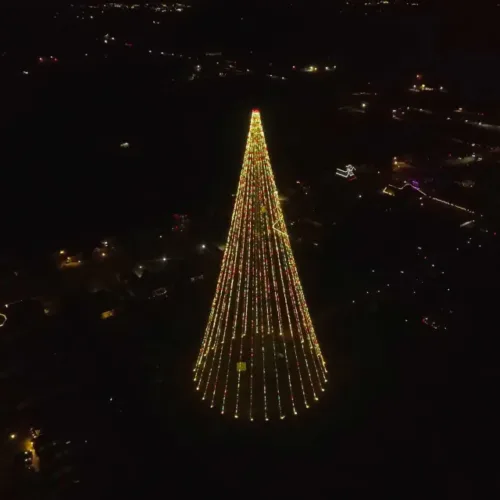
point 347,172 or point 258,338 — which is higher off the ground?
point 347,172

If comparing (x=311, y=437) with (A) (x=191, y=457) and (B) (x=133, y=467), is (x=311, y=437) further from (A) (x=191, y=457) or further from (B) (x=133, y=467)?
(B) (x=133, y=467)

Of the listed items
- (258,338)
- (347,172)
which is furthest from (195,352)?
(347,172)

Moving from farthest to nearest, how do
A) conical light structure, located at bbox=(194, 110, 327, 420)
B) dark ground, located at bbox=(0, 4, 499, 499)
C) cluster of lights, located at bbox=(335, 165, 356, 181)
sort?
Result: cluster of lights, located at bbox=(335, 165, 356, 181), conical light structure, located at bbox=(194, 110, 327, 420), dark ground, located at bbox=(0, 4, 499, 499)

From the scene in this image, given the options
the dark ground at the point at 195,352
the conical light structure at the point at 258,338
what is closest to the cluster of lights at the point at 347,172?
the dark ground at the point at 195,352

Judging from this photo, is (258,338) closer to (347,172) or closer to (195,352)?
(195,352)

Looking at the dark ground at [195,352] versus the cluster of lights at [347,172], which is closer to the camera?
the dark ground at [195,352]

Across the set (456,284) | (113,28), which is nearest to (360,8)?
(113,28)

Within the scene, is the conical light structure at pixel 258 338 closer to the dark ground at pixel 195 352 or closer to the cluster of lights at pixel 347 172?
the dark ground at pixel 195 352

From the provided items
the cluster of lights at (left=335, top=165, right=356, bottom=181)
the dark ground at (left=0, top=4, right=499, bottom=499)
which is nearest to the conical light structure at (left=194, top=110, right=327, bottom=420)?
the dark ground at (left=0, top=4, right=499, bottom=499)

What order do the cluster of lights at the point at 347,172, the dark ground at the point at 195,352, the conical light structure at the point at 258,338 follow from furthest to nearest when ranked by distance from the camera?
the cluster of lights at the point at 347,172
the conical light structure at the point at 258,338
the dark ground at the point at 195,352

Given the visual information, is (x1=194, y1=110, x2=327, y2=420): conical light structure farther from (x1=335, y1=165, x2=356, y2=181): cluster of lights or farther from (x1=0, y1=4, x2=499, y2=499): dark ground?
(x1=335, y1=165, x2=356, y2=181): cluster of lights
